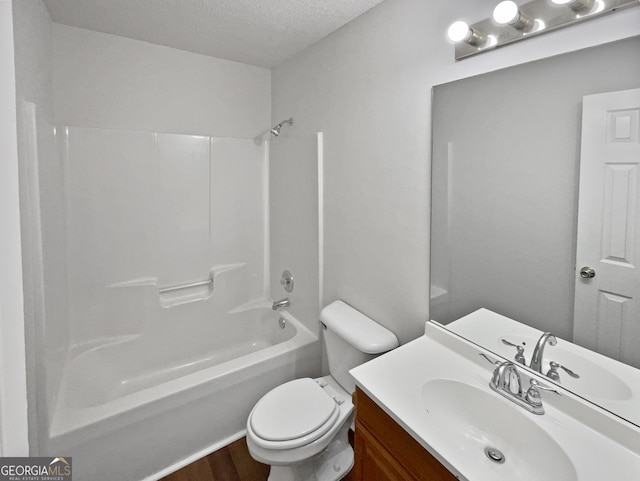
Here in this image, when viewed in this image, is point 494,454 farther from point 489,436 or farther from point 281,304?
point 281,304

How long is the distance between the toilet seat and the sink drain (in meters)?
A: 0.73

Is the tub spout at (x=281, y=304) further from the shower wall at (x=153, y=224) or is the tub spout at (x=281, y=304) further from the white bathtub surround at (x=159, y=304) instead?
the shower wall at (x=153, y=224)

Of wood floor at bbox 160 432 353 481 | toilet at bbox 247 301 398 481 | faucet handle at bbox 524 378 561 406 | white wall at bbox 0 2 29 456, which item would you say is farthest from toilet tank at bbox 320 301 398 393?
white wall at bbox 0 2 29 456

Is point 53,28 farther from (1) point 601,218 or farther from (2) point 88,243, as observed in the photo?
(1) point 601,218

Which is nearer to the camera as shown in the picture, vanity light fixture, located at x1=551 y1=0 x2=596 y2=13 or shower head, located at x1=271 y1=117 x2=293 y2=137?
vanity light fixture, located at x1=551 y1=0 x2=596 y2=13

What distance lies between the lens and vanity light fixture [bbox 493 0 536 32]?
106cm

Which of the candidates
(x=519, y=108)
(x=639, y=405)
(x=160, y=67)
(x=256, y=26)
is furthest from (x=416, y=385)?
(x=160, y=67)

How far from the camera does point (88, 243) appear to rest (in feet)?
6.92

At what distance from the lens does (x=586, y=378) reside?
1019 millimetres

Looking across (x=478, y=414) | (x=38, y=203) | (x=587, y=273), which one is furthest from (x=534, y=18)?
(x=38, y=203)

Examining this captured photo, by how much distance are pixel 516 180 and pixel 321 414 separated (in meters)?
1.32

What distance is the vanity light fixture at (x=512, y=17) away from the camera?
41.6 inches

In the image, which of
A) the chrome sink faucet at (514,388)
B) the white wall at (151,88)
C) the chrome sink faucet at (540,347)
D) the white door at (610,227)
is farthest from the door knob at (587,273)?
the white wall at (151,88)

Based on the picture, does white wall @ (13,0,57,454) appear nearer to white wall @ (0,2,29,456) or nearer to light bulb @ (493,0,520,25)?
white wall @ (0,2,29,456)
